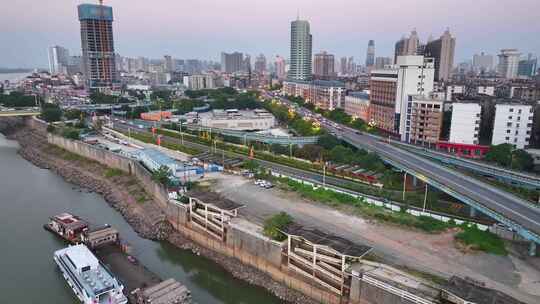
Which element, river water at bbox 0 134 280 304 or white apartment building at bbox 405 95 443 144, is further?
white apartment building at bbox 405 95 443 144

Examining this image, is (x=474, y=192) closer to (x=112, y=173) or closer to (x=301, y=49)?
(x=112, y=173)

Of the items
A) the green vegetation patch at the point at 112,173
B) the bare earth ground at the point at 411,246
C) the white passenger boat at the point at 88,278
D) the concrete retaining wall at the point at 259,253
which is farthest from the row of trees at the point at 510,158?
the green vegetation patch at the point at 112,173

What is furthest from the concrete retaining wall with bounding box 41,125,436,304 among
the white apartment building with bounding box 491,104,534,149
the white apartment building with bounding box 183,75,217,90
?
the white apartment building with bounding box 183,75,217,90

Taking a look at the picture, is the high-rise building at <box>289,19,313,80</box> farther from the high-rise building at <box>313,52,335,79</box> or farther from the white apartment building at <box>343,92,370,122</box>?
the white apartment building at <box>343,92,370,122</box>

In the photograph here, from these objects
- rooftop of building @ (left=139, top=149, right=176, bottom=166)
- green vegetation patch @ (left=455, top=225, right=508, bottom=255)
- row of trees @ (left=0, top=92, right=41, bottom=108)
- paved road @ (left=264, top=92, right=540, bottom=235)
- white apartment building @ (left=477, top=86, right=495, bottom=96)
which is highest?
white apartment building @ (left=477, top=86, right=495, bottom=96)

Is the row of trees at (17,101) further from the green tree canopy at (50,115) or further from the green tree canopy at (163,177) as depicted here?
the green tree canopy at (163,177)
